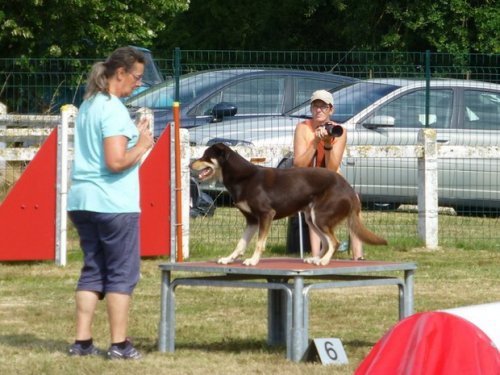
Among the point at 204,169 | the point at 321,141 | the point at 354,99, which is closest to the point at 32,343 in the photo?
the point at 204,169

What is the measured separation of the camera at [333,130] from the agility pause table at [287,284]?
193cm

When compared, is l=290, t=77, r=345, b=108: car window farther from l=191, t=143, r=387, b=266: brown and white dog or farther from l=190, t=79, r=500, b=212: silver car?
l=191, t=143, r=387, b=266: brown and white dog

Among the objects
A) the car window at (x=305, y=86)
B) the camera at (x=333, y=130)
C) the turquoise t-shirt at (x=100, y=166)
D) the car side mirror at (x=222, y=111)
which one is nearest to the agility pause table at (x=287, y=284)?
the turquoise t-shirt at (x=100, y=166)

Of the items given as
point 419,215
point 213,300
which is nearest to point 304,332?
point 213,300

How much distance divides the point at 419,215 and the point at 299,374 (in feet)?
22.2

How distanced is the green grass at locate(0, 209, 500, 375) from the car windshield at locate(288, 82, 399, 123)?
1.98m

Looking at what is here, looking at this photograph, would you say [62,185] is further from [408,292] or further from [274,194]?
[408,292]

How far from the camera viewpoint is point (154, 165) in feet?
43.1

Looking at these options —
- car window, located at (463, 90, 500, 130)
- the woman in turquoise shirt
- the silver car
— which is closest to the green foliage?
the silver car

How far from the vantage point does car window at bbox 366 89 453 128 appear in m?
15.2

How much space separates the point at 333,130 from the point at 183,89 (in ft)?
18.4

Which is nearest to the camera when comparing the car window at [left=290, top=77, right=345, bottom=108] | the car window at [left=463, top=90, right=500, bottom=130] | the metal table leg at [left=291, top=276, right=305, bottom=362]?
the metal table leg at [left=291, top=276, right=305, bottom=362]

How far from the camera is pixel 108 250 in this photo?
26.2 ft

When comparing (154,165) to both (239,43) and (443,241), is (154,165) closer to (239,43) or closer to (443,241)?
(443,241)
